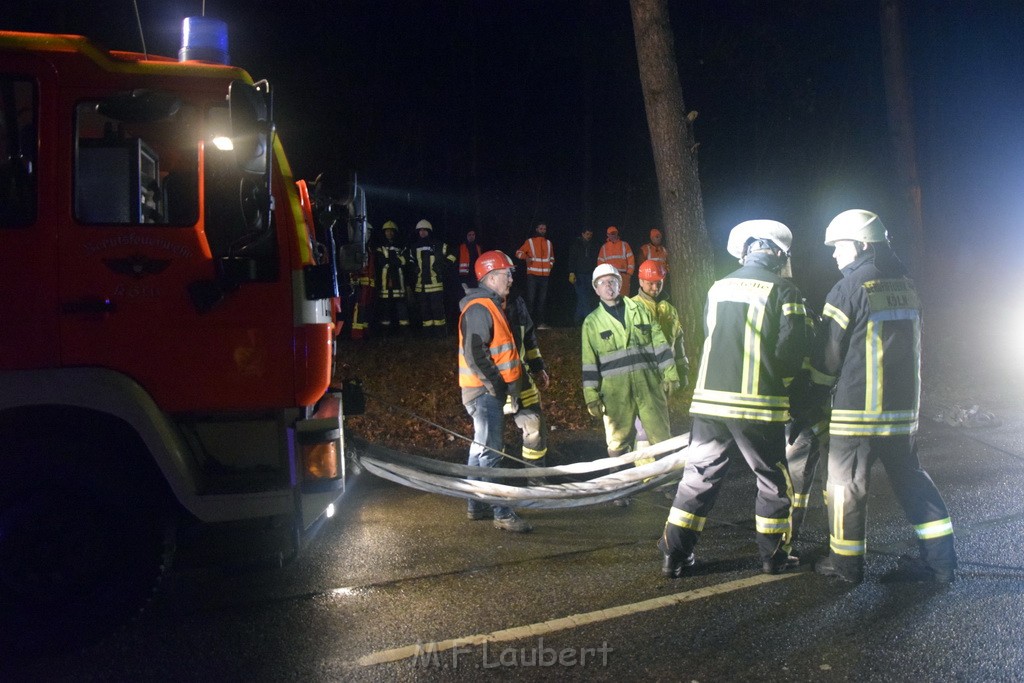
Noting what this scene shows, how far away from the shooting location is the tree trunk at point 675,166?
31.7 feet

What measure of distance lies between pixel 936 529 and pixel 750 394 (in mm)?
1279

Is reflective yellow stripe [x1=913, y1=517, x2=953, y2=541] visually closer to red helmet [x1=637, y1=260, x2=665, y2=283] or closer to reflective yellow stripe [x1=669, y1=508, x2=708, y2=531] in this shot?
reflective yellow stripe [x1=669, y1=508, x2=708, y2=531]

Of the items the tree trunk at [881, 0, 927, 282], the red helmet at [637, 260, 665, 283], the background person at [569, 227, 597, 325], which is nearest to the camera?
the red helmet at [637, 260, 665, 283]

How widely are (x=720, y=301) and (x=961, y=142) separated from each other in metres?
→ 18.6

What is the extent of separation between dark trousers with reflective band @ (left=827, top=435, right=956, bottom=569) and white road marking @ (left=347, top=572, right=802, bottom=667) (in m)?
0.39

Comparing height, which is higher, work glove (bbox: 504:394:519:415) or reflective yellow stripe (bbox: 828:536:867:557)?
work glove (bbox: 504:394:519:415)

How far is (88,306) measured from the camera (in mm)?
3688

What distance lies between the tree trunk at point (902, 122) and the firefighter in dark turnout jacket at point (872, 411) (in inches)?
476

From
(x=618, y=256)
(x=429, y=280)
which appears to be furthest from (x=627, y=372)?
(x=618, y=256)

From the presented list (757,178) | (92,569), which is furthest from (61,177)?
(757,178)

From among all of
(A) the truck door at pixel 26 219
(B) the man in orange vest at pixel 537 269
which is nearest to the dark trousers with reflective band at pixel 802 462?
(A) the truck door at pixel 26 219

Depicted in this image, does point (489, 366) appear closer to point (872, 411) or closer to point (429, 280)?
point (872, 411)

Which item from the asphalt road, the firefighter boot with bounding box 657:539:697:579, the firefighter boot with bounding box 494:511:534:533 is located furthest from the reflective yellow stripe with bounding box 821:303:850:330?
the firefighter boot with bounding box 494:511:534:533

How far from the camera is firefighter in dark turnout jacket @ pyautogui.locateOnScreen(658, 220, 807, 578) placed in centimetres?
457
